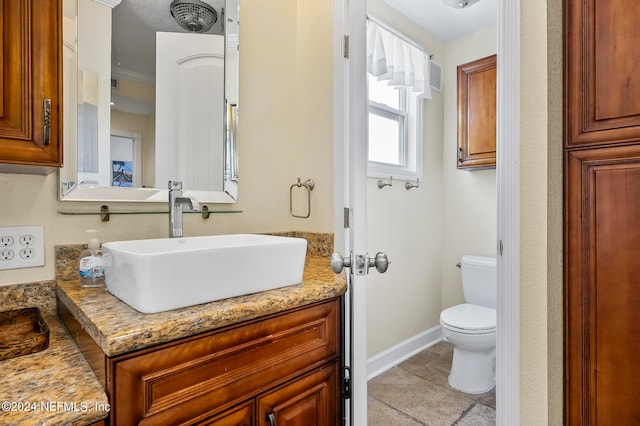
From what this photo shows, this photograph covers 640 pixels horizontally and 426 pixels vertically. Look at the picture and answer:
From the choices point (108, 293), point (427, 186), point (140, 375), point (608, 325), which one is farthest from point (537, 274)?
point (427, 186)

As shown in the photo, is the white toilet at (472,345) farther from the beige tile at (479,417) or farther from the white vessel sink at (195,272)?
the white vessel sink at (195,272)

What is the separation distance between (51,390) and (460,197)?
2757mm

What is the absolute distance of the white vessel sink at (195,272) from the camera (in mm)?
772

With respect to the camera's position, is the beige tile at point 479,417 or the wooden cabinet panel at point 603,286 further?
the beige tile at point 479,417

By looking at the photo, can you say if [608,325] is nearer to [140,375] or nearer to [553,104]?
[553,104]

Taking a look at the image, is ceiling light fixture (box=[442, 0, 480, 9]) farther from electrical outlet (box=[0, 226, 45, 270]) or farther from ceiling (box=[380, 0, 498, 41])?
electrical outlet (box=[0, 226, 45, 270])

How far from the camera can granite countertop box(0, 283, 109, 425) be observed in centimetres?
58

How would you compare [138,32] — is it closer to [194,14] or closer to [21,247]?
[194,14]

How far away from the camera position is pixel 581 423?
113 cm

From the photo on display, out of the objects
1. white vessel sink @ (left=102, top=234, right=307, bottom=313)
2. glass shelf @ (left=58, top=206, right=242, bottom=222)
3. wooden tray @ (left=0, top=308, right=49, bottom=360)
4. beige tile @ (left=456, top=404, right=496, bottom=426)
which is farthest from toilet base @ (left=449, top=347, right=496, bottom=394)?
wooden tray @ (left=0, top=308, right=49, bottom=360)

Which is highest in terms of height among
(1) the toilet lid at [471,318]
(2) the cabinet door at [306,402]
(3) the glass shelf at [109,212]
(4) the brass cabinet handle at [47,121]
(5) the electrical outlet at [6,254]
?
(4) the brass cabinet handle at [47,121]

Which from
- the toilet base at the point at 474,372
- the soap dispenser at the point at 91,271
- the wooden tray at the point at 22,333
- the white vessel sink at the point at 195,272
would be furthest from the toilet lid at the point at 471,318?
the wooden tray at the point at 22,333

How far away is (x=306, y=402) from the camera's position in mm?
1021

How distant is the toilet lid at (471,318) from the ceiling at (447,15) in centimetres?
209
